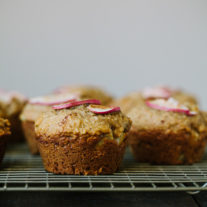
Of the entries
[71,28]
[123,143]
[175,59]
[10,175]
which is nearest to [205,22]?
[175,59]

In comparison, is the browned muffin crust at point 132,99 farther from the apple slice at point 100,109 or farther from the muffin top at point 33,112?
the apple slice at point 100,109

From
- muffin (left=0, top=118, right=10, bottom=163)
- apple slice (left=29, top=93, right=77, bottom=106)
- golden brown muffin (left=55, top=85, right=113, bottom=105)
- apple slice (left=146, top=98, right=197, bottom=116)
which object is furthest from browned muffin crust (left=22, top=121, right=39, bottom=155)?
apple slice (left=146, top=98, right=197, bottom=116)

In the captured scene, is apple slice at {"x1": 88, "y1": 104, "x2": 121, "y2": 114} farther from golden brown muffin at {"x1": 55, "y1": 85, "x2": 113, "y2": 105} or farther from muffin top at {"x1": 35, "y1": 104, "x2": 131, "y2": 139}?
golden brown muffin at {"x1": 55, "y1": 85, "x2": 113, "y2": 105}

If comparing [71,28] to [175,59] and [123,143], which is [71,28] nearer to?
[175,59]

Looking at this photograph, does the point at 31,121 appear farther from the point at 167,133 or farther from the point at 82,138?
the point at 167,133

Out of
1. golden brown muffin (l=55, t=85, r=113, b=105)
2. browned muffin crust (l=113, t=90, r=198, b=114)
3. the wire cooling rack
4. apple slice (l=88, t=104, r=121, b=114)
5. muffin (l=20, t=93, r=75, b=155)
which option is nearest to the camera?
the wire cooling rack

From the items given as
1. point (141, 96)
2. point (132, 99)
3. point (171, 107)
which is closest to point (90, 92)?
point (132, 99)

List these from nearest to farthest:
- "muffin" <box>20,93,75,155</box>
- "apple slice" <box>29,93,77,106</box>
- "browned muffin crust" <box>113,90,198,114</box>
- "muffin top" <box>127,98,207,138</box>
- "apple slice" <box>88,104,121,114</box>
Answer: "apple slice" <box>88,104,121,114</box>
"muffin top" <box>127,98,207,138</box>
"apple slice" <box>29,93,77,106</box>
"muffin" <box>20,93,75,155</box>
"browned muffin crust" <box>113,90,198,114</box>
